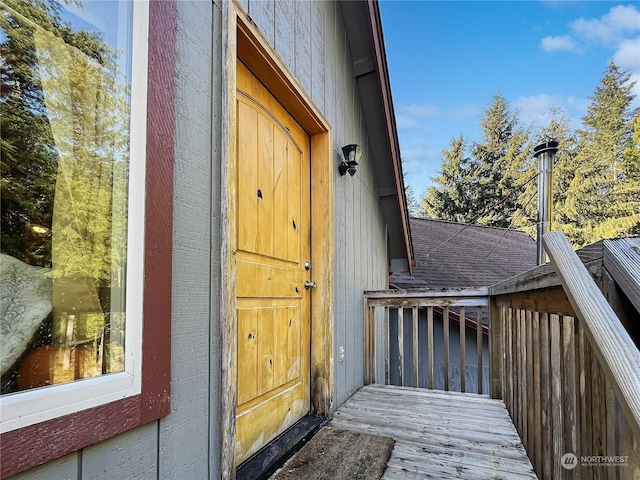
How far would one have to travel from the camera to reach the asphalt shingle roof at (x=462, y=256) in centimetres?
705

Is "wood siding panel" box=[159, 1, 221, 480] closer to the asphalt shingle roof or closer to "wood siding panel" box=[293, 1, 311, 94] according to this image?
"wood siding panel" box=[293, 1, 311, 94]

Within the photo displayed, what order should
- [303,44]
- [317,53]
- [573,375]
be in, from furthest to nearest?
[317,53], [303,44], [573,375]

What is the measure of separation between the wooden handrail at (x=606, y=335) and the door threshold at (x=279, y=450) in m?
1.43

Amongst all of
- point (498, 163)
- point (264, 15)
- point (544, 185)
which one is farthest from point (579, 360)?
point (498, 163)

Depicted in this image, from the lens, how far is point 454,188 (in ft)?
57.7

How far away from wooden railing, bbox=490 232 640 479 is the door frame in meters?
1.09

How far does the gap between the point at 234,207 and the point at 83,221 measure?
22.7 inches

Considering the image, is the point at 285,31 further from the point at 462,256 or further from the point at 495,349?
the point at 462,256

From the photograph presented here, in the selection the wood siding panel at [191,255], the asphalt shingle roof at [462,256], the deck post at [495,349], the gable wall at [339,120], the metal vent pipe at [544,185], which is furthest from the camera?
the asphalt shingle roof at [462,256]

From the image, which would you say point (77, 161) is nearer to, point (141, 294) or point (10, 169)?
point (10, 169)

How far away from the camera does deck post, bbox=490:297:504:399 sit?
8.81 feet

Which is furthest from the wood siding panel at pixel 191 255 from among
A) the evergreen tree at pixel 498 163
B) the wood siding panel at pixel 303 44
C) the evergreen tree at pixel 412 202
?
the evergreen tree at pixel 412 202

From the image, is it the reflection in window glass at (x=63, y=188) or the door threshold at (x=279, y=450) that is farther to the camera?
the door threshold at (x=279, y=450)

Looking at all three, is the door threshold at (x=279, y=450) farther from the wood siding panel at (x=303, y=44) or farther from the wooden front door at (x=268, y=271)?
the wood siding panel at (x=303, y=44)
